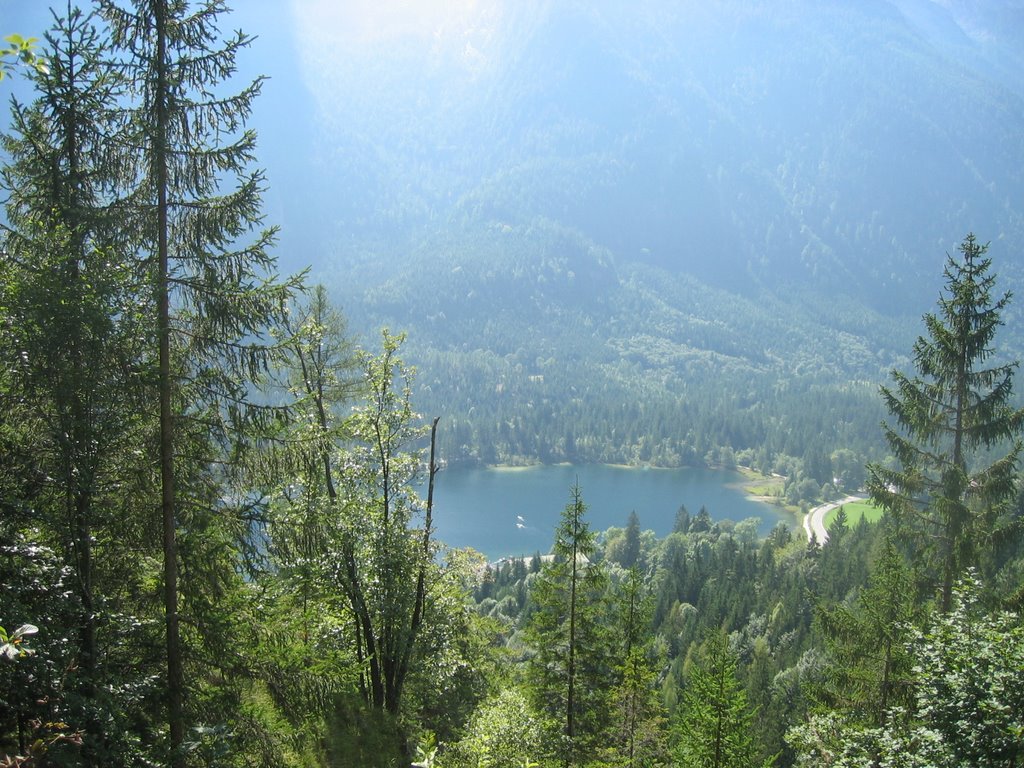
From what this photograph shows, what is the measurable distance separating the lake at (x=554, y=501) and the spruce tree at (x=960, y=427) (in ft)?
241

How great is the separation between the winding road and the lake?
343 cm

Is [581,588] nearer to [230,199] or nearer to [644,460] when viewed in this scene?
[230,199]

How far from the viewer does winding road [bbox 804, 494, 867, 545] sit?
9418 cm

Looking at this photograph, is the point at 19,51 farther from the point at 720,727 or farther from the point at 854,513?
the point at 854,513

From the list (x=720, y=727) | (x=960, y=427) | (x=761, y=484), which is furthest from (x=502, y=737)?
(x=761, y=484)

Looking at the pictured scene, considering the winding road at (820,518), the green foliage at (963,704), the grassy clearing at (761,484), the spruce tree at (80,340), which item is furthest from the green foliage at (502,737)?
the grassy clearing at (761,484)

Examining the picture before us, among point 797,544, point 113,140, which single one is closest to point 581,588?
point 113,140

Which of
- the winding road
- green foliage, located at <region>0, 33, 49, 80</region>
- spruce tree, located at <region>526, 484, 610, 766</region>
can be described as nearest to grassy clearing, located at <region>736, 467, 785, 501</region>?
the winding road

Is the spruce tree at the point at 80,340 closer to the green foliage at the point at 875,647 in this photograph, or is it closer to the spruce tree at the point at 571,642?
the spruce tree at the point at 571,642

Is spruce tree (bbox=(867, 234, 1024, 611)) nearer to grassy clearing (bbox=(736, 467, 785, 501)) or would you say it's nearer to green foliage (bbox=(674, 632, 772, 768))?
green foliage (bbox=(674, 632, 772, 768))

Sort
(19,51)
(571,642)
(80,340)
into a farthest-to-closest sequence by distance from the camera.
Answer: (571,642)
(80,340)
(19,51)

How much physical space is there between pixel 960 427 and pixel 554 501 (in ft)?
355

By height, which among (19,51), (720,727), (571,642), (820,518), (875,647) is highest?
(19,51)

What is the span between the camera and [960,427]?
1468 centimetres
